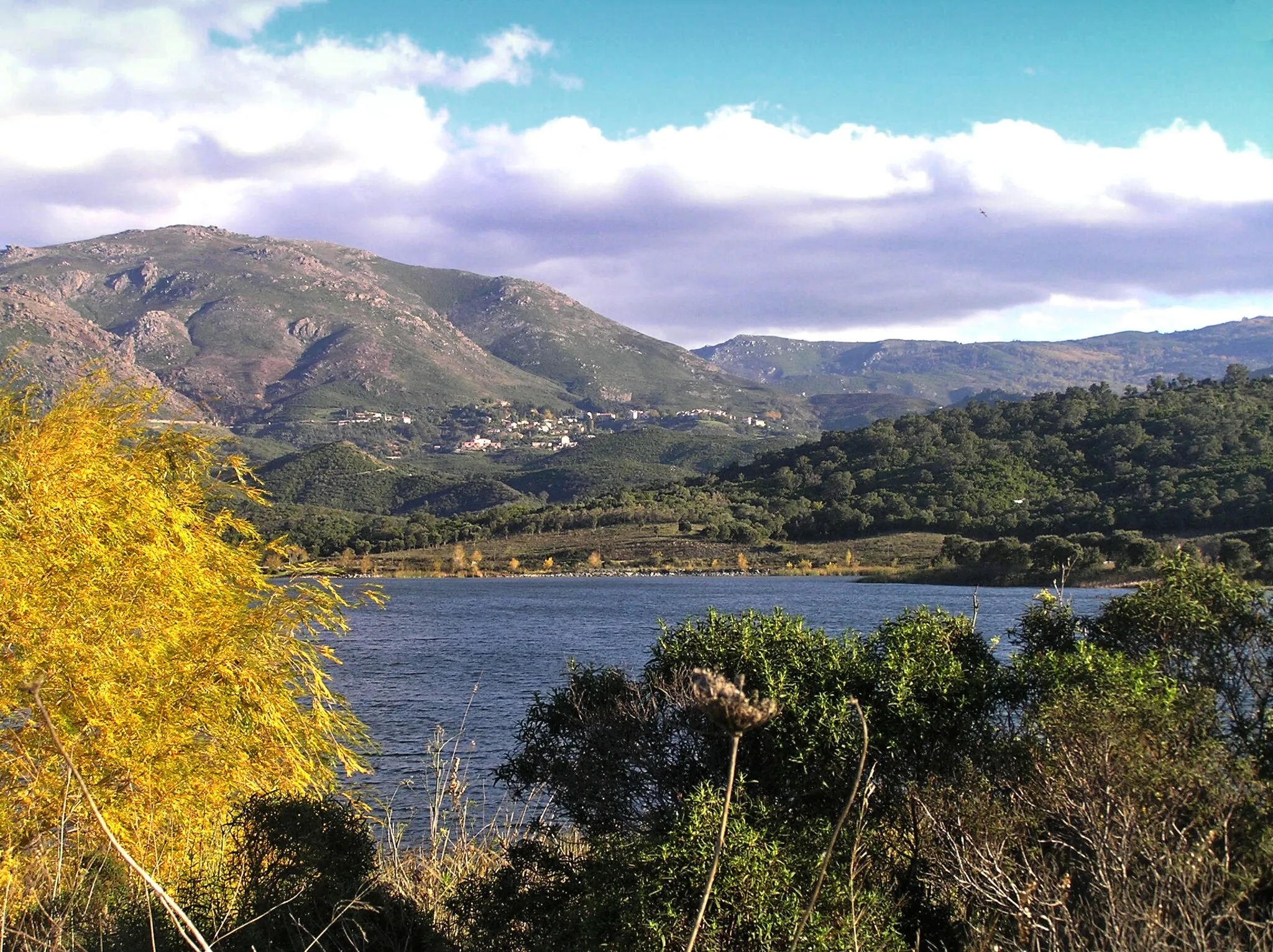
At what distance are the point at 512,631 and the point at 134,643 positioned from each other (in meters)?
38.8

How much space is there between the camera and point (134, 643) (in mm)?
10055

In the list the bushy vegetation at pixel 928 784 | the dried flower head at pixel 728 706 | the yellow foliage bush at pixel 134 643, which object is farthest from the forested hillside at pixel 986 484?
the dried flower head at pixel 728 706

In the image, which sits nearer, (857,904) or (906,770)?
(857,904)

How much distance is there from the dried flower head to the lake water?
6.53 metres

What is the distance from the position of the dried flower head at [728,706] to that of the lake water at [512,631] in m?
6.53

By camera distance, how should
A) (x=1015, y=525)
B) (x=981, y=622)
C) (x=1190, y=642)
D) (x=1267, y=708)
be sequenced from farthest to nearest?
1. (x=1015, y=525)
2. (x=981, y=622)
3. (x=1190, y=642)
4. (x=1267, y=708)

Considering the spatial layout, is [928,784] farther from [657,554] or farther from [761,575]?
[657,554]

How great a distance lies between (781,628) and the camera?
9.30 m

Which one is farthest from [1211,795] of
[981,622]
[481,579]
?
[481,579]

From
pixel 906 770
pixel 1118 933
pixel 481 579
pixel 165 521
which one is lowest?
pixel 481 579

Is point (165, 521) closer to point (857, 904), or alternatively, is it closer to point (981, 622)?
point (857, 904)

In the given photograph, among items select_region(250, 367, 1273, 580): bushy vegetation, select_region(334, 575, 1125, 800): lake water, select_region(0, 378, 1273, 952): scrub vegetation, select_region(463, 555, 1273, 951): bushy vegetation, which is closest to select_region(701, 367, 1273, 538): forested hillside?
select_region(250, 367, 1273, 580): bushy vegetation

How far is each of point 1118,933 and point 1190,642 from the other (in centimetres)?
470

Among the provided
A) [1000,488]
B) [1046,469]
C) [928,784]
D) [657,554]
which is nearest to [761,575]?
[657,554]
